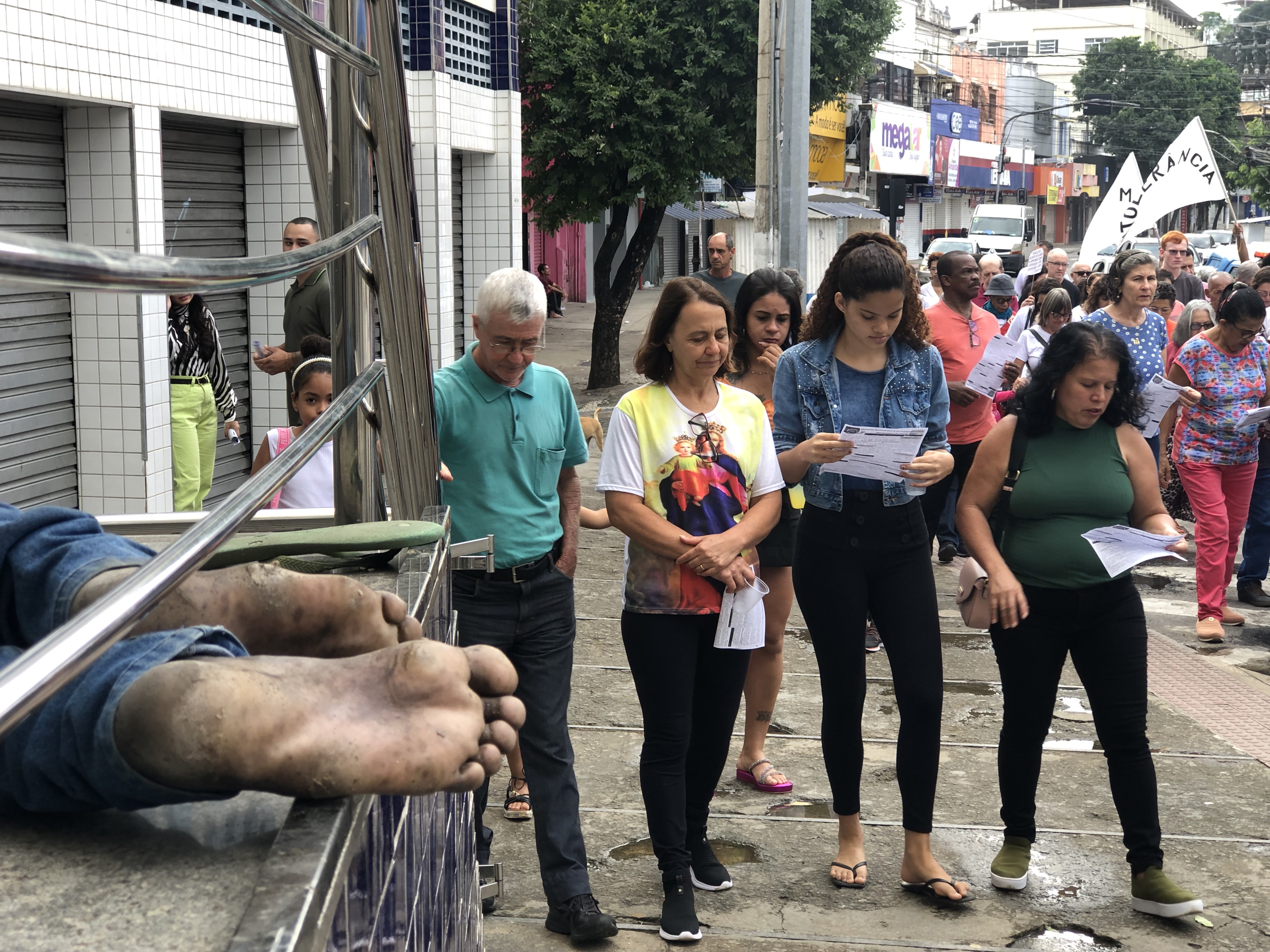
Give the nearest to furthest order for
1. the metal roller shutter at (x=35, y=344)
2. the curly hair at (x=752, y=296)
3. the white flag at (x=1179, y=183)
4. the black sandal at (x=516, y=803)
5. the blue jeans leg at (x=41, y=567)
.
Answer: the blue jeans leg at (x=41, y=567) < the black sandal at (x=516, y=803) < the curly hair at (x=752, y=296) < the metal roller shutter at (x=35, y=344) < the white flag at (x=1179, y=183)

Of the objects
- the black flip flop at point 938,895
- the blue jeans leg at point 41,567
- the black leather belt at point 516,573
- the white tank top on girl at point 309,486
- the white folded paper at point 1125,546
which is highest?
the blue jeans leg at point 41,567

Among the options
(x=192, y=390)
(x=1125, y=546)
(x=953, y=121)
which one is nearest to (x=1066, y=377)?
(x=1125, y=546)

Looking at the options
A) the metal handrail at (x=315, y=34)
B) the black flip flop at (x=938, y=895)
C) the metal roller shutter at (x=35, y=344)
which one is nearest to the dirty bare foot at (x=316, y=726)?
the metal handrail at (x=315, y=34)

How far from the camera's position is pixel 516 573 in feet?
13.5

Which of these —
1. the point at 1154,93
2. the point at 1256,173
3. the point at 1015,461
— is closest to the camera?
the point at 1015,461

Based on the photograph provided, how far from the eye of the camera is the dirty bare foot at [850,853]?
432 cm

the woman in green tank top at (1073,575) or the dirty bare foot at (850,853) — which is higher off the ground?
the woman in green tank top at (1073,575)

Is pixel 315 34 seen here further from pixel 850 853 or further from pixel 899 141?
pixel 899 141

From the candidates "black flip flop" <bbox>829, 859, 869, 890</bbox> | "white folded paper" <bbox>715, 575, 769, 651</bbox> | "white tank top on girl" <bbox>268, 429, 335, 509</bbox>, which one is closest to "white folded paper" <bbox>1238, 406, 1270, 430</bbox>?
"black flip flop" <bbox>829, 859, 869, 890</bbox>

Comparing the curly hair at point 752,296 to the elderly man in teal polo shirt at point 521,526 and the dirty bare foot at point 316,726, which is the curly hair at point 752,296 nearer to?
the elderly man in teal polo shirt at point 521,526

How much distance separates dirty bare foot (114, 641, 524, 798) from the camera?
1131 mm

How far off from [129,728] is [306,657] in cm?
23

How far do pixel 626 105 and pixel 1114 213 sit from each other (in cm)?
593

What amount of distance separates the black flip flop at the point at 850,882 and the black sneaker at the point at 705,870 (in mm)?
330
